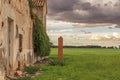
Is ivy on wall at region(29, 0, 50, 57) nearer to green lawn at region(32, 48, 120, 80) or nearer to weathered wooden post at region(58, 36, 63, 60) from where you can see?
green lawn at region(32, 48, 120, 80)

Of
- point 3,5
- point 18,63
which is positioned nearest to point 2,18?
point 3,5

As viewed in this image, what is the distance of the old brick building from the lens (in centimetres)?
1048

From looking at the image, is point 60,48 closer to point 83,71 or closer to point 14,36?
point 83,71

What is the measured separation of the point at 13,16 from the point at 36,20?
7.77 metres

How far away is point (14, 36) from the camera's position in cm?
1316

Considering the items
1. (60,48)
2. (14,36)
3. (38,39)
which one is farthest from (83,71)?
(60,48)

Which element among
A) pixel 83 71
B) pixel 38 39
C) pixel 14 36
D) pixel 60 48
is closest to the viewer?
pixel 14 36

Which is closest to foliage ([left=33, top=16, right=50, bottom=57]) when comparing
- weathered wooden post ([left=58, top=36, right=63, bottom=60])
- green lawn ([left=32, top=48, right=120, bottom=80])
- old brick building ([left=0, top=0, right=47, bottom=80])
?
old brick building ([left=0, top=0, right=47, bottom=80])

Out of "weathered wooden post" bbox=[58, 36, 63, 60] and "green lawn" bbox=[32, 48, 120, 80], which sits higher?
"weathered wooden post" bbox=[58, 36, 63, 60]

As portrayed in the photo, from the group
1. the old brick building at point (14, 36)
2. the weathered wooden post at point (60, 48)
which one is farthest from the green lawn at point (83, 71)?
the weathered wooden post at point (60, 48)

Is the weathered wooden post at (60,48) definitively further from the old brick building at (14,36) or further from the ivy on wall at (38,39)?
the old brick building at (14,36)

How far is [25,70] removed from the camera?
1415 cm

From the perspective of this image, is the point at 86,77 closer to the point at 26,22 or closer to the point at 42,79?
the point at 42,79

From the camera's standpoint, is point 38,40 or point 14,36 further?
point 38,40
